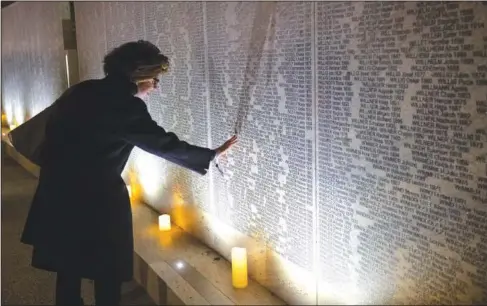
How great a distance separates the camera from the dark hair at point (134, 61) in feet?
7.13

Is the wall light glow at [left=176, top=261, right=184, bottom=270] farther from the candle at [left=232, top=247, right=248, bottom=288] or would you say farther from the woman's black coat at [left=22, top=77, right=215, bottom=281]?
the woman's black coat at [left=22, top=77, right=215, bottom=281]

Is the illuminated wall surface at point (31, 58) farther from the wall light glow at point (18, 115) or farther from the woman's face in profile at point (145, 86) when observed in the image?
the woman's face in profile at point (145, 86)

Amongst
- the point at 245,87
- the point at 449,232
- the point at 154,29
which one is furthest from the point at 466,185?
the point at 154,29

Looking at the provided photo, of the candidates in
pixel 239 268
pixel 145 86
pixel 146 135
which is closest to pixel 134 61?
pixel 145 86

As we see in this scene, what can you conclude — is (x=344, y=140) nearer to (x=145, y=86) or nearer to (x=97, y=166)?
(x=145, y=86)

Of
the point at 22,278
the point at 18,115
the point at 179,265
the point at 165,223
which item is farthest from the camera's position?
the point at 18,115

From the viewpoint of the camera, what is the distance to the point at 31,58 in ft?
23.6

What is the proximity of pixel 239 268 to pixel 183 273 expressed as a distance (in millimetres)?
333

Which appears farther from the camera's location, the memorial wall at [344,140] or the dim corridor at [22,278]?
the dim corridor at [22,278]

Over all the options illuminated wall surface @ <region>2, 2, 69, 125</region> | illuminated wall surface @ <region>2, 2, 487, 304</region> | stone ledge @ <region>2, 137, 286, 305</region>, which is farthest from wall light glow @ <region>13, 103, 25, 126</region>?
illuminated wall surface @ <region>2, 2, 487, 304</region>

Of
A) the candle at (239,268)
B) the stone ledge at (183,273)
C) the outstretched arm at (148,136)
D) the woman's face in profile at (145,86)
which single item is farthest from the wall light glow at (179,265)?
the woman's face in profile at (145,86)

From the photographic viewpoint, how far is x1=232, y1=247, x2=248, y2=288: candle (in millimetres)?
2756

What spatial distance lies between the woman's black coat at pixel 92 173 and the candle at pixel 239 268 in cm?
58

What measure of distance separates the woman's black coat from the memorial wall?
45 centimetres
